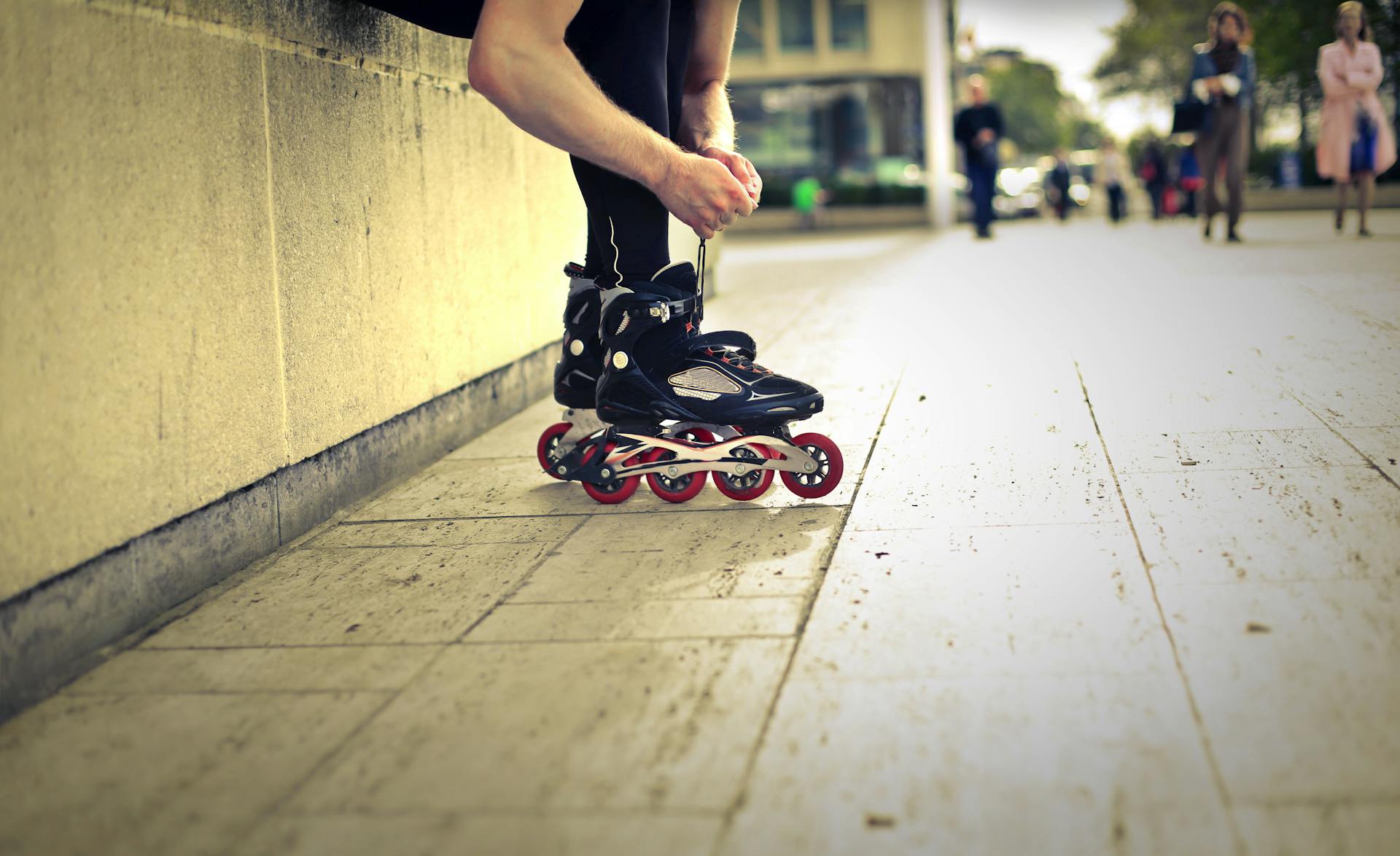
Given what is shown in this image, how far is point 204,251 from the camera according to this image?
9.76ft

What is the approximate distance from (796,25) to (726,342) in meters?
37.2

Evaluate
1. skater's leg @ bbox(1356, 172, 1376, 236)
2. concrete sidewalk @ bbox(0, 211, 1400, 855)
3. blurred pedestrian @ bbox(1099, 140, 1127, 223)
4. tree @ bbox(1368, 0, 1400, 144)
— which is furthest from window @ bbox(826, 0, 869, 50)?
concrete sidewalk @ bbox(0, 211, 1400, 855)

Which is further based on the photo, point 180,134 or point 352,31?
point 352,31

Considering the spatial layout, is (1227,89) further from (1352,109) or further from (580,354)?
(580,354)

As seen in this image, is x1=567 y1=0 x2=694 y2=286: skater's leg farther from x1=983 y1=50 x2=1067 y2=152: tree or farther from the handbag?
x1=983 y1=50 x2=1067 y2=152: tree

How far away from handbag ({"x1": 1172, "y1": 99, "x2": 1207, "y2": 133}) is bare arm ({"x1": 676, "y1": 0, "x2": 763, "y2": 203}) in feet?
29.8

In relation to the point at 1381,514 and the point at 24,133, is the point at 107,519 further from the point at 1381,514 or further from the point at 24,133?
the point at 1381,514

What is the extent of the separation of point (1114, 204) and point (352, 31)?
2047 centimetres

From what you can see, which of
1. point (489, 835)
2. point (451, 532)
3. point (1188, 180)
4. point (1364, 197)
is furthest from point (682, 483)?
point (1188, 180)

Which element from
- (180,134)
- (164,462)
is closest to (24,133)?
(180,134)

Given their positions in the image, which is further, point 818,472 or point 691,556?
point 818,472

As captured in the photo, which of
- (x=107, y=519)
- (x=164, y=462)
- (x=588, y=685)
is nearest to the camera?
(x=588, y=685)

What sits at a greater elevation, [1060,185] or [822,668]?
[1060,185]

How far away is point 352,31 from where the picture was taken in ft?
12.8
